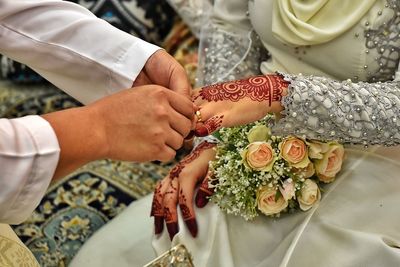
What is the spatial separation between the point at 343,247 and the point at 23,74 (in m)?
1.45

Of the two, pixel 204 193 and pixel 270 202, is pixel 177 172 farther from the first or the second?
pixel 270 202

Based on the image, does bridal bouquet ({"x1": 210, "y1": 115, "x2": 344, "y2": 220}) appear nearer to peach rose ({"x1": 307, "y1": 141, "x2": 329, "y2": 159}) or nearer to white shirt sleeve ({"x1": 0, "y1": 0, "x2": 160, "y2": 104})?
peach rose ({"x1": 307, "y1": 141, "x2": 329, "y2": 159})

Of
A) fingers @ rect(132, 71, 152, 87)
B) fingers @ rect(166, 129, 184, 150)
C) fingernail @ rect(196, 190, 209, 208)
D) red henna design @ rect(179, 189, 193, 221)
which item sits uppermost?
fingers @ rect(166, 129, 184, 150)

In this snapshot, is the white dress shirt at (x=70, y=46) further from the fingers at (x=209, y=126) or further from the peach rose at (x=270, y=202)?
the peach rose at (x=270, y=202)

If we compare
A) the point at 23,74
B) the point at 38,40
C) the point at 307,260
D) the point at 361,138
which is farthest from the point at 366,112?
the point at 23,74

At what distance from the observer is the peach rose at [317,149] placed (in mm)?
1215

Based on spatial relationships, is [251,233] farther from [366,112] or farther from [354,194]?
[366,112]

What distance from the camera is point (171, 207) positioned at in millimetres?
1330

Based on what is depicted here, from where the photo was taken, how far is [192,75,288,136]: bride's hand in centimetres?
116

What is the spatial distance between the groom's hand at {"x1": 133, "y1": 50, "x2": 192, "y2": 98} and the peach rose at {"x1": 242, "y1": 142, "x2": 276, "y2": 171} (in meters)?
0.16

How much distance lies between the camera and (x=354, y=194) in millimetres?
1230

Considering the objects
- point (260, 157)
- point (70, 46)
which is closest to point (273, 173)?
point (260, 157)

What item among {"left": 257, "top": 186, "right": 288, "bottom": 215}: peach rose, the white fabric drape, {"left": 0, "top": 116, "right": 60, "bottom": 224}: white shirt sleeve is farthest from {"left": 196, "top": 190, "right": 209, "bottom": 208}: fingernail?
{"left": 0, "top": 116, "right": 60, "bottom": 224}: white shirt sleeve

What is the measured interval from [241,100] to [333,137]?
0.61ft
